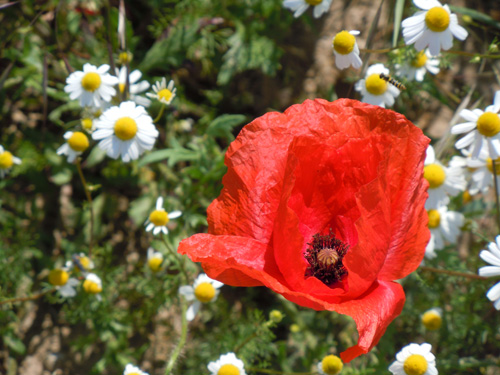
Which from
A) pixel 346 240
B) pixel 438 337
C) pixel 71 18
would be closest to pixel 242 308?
pixel 438 337

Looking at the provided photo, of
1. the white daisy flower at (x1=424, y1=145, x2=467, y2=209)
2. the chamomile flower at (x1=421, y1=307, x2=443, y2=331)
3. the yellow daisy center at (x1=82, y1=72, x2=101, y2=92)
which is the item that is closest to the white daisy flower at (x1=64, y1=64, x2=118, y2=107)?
the yellow daisy center at (x1=82, y1=72, x2=101, y2=92)

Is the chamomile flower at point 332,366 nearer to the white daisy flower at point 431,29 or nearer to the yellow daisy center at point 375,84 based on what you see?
the yellow daisy center at point 375,84

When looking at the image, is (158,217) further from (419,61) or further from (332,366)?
(419,61)

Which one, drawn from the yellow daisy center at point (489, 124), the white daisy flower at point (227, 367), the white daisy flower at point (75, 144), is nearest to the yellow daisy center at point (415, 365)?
the white daisy flower at point (227, 367)

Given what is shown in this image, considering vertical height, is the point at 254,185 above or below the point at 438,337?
above

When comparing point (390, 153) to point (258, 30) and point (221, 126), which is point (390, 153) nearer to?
point (221, 126)
